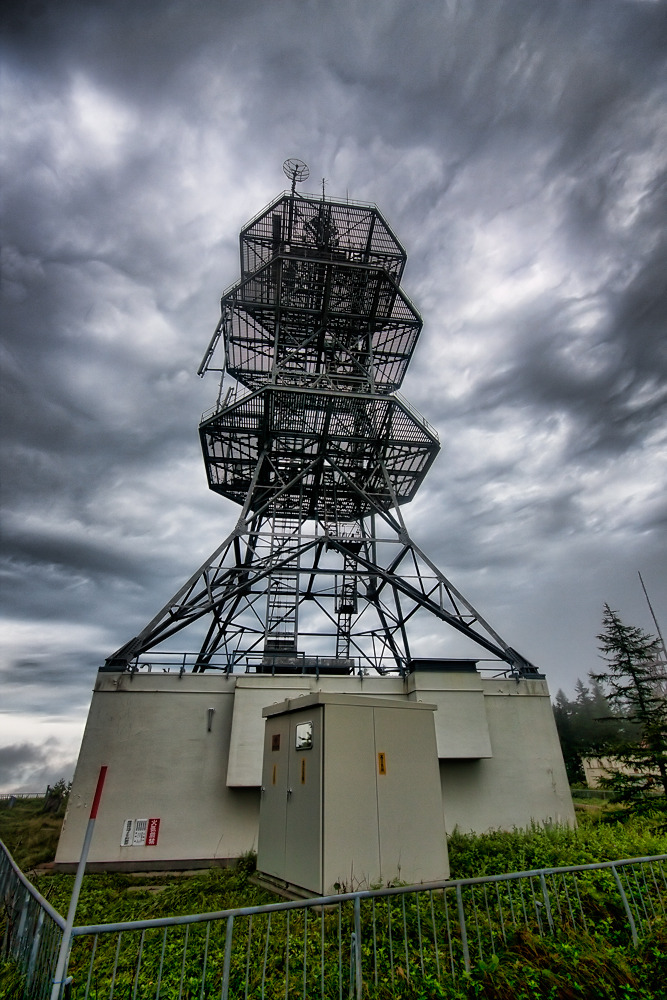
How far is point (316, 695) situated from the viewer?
8.70 meters

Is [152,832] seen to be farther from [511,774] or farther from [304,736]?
[511,774]

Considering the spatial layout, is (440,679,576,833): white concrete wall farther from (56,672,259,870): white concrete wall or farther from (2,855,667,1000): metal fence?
(2,855,667,1000): metal fence

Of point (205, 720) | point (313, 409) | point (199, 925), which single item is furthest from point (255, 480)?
point (199, 925)

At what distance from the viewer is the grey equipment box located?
784 cm

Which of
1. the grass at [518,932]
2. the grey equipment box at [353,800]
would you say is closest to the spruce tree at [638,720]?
the grass at [518,932]

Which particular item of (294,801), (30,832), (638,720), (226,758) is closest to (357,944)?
(294,801)

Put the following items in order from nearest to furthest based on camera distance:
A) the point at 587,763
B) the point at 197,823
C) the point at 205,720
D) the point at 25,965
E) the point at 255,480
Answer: the point at 25,965 < the point at 197,823 < the point at 205,720 < the point at 255,480 < the point at 587,763

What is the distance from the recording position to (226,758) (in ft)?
46.2

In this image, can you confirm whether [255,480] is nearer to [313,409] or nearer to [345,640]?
[313,409]

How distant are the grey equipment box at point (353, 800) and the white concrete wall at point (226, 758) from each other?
4.62m

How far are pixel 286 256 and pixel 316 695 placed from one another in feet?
56.0

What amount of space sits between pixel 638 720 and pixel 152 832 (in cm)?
2143

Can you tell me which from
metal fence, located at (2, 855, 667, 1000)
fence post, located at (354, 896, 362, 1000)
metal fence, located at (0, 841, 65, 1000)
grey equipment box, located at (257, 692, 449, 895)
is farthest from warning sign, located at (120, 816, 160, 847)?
fence post, located at (354, 896, 362, 1000)

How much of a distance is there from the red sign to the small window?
22.4 ft
